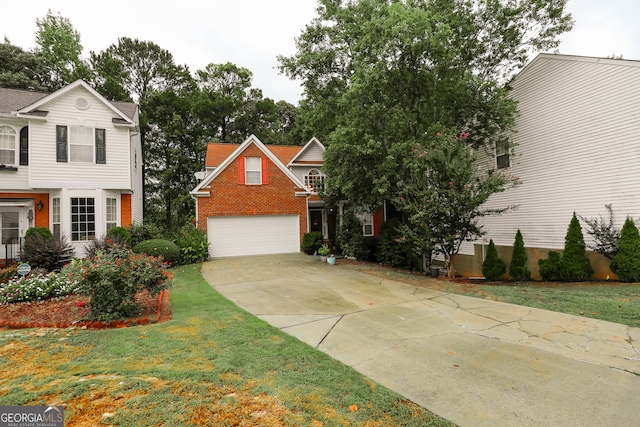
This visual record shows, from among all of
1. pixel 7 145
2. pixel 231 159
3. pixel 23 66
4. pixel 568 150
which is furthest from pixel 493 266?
pixel 23 66

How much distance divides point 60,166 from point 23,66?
18.0 m

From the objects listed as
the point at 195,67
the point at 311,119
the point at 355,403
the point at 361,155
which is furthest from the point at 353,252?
the point at 195,67

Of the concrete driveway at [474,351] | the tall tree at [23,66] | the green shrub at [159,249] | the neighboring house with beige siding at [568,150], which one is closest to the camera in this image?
the concrete driveway at [474,351]

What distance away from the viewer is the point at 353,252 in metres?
15.1

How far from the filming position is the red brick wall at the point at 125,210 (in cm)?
1402

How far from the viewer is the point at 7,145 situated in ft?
41.6

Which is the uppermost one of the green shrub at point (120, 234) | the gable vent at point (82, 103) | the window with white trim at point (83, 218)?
the gable vent at point (82, 103)

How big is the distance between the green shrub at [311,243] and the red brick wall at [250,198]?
3.19 feet

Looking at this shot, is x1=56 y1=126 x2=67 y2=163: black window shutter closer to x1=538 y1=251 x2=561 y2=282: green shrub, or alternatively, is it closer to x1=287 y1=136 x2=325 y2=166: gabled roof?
x1=287 y1=136 x2=325 y2=166: gabled roof

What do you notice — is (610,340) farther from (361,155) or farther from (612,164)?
(361,155)

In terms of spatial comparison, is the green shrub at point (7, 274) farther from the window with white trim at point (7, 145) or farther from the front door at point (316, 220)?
the front door at point (316, 220)

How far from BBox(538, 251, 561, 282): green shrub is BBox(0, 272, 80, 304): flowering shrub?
13.6 metres

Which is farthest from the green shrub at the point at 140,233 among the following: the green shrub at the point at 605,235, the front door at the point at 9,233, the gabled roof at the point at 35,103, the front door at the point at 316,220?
the green shrub at the point at 605,235

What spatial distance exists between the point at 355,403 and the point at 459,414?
95 centimetres
